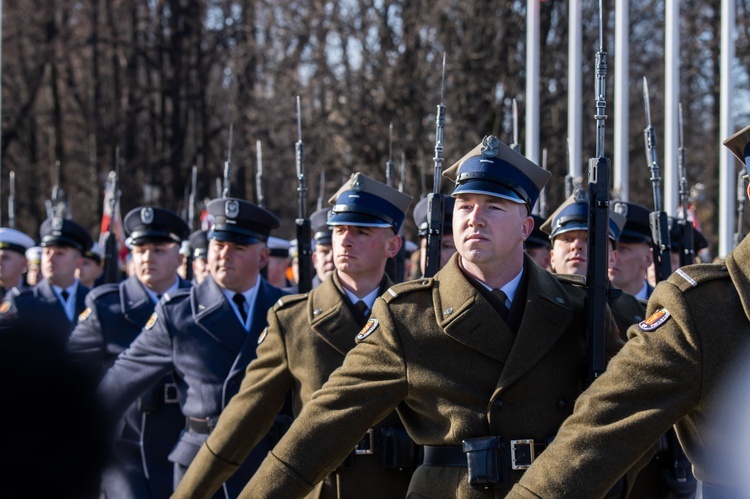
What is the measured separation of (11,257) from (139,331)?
15.6 feet

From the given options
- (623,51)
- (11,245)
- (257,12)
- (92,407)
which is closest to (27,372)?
(92,407)

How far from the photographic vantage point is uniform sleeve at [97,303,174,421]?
626 centimetres

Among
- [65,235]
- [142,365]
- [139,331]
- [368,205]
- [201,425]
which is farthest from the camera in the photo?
[65,235]

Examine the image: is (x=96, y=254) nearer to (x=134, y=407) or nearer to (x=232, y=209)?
(x=134, y=407)

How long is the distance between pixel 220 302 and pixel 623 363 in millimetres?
3734

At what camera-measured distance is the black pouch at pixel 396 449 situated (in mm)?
5352

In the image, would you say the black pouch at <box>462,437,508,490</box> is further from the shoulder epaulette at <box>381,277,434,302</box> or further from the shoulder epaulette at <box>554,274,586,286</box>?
the shoulder epaulette at <box>554,274,586,286</box>

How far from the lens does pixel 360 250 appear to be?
581 cm

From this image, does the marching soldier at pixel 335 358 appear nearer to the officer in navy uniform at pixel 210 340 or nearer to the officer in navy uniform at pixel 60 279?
the officer in navy uniform at pixel 210 340

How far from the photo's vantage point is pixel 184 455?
6.61 m

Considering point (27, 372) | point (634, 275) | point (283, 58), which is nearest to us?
point (27, 372)

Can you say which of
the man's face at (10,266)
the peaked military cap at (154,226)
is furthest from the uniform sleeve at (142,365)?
the man's face at (10,266)

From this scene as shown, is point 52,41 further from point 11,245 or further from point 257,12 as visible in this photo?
point 11,245

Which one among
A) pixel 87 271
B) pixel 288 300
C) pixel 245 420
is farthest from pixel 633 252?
pixel 87 271
